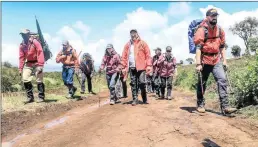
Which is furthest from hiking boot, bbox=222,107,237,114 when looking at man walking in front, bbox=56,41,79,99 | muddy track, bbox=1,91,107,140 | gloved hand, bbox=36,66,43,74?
man walking in front, bbox=56,41,79,99

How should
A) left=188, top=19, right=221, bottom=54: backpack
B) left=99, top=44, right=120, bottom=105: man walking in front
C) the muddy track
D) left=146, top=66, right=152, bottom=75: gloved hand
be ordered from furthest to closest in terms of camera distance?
1. left=99, top=44, right=120, bottom=105: man walking in front
2. left=146, top=66, right=152, bottom=75: gloved hand
3. the muddy track
4. left=188, top=19, right=221, bottom=54: backpack

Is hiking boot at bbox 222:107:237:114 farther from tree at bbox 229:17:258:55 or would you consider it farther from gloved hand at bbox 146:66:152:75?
tree at bbox 229:17:258:55

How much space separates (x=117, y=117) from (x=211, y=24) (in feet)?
9.52

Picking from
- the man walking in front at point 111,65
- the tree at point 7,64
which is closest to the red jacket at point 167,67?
the man walking in front at point 111,65

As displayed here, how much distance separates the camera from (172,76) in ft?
45.6

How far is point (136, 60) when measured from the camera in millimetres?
11133

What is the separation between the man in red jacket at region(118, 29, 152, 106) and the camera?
11.1m

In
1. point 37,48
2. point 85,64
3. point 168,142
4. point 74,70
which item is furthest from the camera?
point 85,64

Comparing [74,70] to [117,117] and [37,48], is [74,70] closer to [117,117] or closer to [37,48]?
[37,48]

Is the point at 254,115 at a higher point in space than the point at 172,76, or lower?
lower

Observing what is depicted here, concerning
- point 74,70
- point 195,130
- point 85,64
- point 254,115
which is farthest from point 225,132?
point 85,64

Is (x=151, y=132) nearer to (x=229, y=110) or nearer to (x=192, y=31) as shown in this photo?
(x=229, y=110)

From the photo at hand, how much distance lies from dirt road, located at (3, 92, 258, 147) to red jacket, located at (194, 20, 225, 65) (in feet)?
4.00

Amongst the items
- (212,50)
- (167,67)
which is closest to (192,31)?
(212,50)
